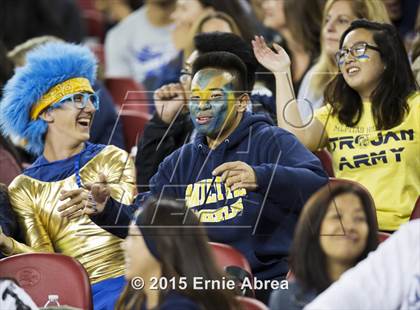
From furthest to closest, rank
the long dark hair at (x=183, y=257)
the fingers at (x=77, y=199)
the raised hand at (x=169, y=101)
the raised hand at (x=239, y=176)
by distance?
the raised hand at (x=169, y=101), the fingers at (x=77, y=199), the raised hand at (x=239, y=176), the long dark hair at (x=183, y=257)

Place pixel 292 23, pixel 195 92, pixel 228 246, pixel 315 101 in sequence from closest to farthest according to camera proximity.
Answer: pixel 228 246, pixel 195 92, pixel 315 101, pixel 292 23

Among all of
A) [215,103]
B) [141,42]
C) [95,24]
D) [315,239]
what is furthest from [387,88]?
[95,24]

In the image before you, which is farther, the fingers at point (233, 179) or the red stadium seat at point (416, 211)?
the red stadium seat at point (416, 211)

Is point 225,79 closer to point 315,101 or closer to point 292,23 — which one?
point 315,101

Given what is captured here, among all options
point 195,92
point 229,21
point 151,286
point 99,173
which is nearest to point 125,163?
point 99,173

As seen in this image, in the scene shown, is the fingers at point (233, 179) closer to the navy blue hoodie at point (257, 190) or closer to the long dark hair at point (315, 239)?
the navy blue hoodie at point (257, 190)

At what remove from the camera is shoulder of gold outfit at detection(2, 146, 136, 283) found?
3.63 m

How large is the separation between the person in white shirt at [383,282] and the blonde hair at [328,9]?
130 cm

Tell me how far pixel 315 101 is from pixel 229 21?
762 millimetres

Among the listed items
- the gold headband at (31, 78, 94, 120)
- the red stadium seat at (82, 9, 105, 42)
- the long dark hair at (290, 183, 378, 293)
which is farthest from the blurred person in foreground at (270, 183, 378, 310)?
the red stadium seat at (82, 9, 105, 42)

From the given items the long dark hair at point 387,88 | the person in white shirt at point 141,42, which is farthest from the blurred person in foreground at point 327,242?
the person in white shirt at point 141,42

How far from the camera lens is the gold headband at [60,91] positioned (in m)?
3.78

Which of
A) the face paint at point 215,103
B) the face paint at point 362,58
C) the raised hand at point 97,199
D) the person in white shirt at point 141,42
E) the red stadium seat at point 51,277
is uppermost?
the face paint at point 362,58

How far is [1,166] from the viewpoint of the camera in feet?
13.9
